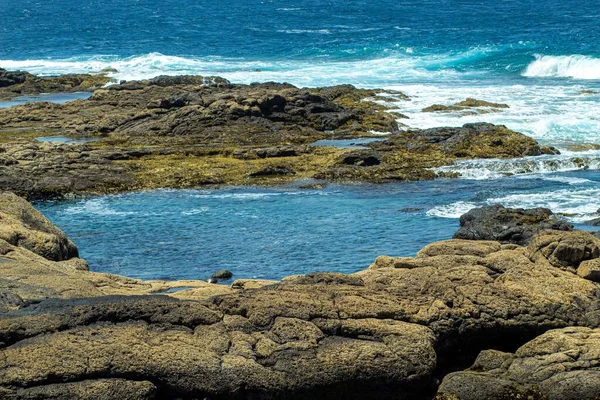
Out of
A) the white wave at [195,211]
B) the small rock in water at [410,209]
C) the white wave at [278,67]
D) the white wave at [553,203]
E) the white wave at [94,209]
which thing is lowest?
the white wave at [278,67]

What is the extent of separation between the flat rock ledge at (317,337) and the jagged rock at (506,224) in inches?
401

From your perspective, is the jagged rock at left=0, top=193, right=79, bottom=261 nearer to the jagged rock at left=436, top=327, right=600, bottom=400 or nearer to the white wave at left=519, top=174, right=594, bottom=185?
the jagged rock at left=436, top=327, right=600, bottom=400

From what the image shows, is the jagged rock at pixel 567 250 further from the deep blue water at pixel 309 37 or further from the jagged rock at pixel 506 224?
the deep blue water at pixel 309 37

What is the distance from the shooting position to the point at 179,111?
157ft

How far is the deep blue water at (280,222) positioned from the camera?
27062 millimetres

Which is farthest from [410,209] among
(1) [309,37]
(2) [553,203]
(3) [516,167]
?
(1) [309,37]

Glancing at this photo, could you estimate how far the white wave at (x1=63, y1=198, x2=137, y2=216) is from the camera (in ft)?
111

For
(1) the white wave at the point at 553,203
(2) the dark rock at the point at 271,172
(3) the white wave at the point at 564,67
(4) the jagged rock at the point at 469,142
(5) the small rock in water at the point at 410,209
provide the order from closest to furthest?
1. (1) the white wave at the point at 553,203
2. (5) the small rock in water at the point at 410,209
3. (2) the dark rock at the point at 271,172
4. (4) the jagged rock at the point at 469,142
5. (3) the white wave at the point at 564,67

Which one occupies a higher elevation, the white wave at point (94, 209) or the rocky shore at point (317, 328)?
the rocky shore at point (317, 328)

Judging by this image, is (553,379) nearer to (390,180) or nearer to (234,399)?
(234,399)

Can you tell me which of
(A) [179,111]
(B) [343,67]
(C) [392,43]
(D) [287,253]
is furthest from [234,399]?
(C) [392,43]

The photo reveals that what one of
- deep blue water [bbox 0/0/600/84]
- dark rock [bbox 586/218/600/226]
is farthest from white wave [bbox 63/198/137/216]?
deep blue water [bbox 0/0/600/84]

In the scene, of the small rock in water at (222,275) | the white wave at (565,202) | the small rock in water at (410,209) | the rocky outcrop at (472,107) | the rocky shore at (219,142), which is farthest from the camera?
the rocky outcrop at (472,107)

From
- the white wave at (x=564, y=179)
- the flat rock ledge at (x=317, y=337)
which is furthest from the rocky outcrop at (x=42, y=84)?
the flat rock ledge at (x=317, y=337)
